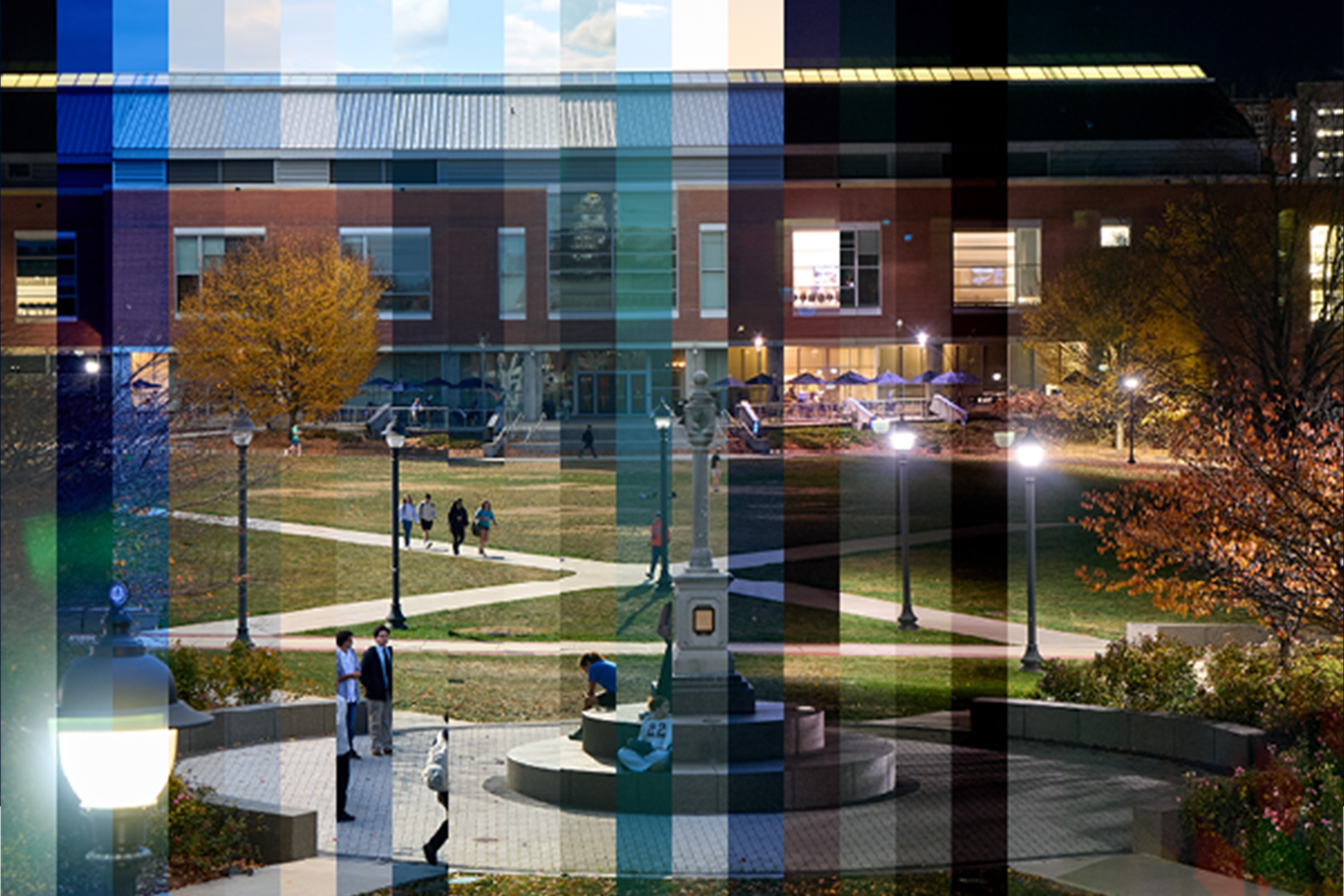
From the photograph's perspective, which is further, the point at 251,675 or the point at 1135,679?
the point at 251,675

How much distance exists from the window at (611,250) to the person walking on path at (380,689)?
42.7 metres

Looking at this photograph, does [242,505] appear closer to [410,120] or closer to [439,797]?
[439,797]

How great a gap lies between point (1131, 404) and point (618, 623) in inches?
1128

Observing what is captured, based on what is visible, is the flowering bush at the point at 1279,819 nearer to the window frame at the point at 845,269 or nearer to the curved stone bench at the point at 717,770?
the curved stone bench at the point at 717,770

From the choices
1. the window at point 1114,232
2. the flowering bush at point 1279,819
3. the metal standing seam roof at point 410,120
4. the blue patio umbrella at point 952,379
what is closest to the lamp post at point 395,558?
the flowering bush at point 1279,819

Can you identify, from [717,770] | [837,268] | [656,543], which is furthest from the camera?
[837,268]

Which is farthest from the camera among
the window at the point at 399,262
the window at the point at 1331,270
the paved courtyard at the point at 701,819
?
the window at the point at 399,262

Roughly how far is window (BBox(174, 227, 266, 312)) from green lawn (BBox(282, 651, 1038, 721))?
38.9 meters

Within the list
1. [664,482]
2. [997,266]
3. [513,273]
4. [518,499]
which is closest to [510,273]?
[513,273]

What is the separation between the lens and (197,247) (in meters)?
59.3

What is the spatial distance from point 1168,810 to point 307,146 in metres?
55.6

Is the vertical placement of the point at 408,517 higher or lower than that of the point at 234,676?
higher

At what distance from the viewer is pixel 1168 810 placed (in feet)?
41.0

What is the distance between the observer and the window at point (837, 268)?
6100 cm
